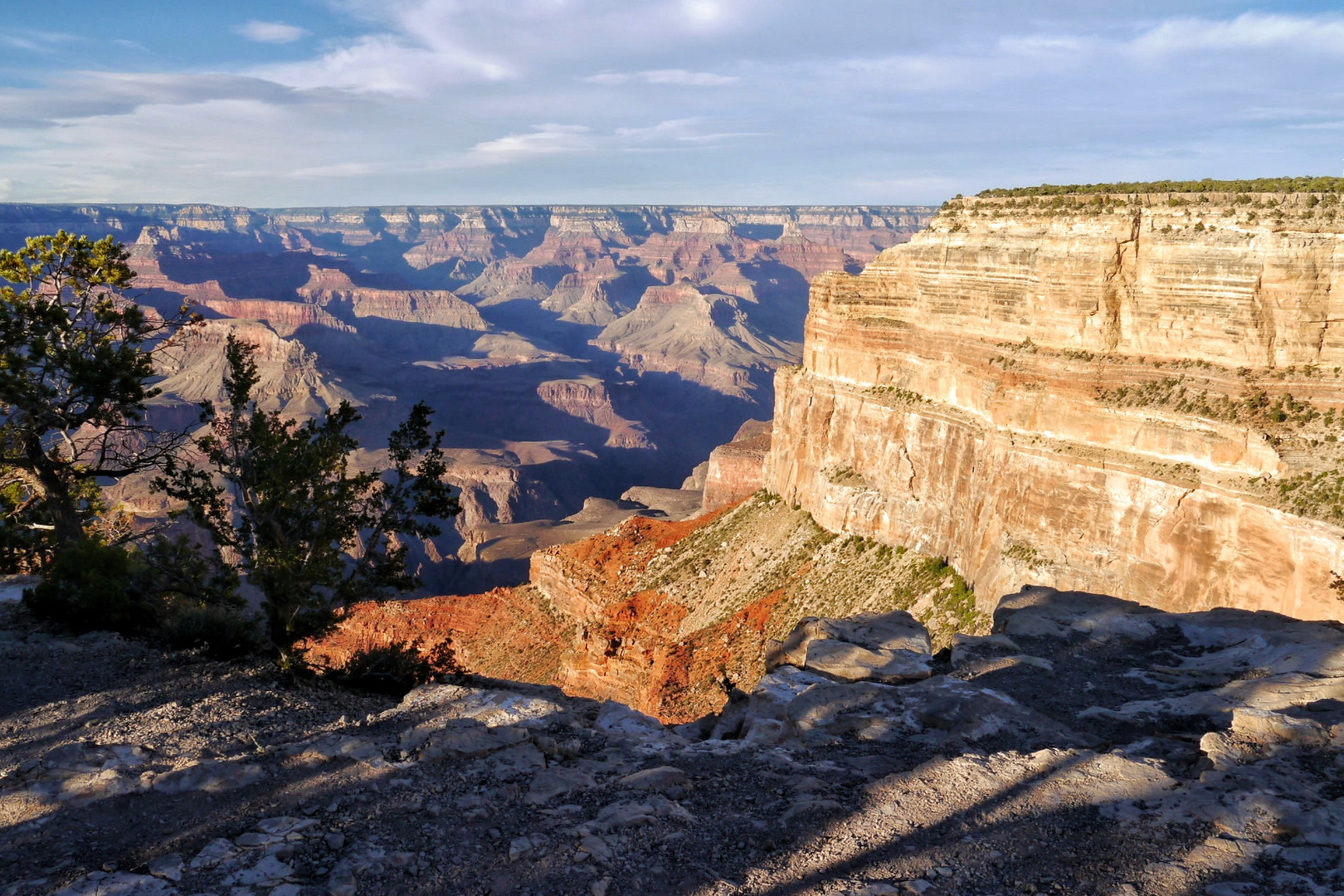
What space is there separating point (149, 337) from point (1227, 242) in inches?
1038

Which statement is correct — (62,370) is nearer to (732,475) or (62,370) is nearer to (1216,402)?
(1216,402)

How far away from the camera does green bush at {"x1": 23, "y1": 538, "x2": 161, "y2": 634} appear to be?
47.6ft

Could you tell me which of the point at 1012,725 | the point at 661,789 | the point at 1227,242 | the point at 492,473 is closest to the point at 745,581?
the point at 1227,242

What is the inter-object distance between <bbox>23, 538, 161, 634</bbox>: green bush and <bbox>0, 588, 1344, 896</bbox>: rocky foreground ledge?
29.7 inches

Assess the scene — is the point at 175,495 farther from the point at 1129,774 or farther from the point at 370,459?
the point at 370,459

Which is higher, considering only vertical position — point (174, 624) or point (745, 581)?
point (174, 624)

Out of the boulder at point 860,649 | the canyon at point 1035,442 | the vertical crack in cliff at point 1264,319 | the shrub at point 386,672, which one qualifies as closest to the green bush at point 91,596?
the shrub at point 386,672

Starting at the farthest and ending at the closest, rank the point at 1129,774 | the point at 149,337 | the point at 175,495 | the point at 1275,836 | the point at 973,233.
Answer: the point at 973,233 < the point at 149,337 < the point at 175,495 < the point at 1129,774 < the point at 1275,836

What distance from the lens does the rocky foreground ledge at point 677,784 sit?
702cm

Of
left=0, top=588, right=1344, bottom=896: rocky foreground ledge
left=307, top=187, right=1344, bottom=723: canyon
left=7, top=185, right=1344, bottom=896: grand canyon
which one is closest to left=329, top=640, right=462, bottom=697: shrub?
left=7, top=185, right=1344, bottom=896: grand canyon

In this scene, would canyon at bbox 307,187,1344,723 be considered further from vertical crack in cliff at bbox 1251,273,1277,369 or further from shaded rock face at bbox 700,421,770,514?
shaded rock face at bbox 700,421,770,514

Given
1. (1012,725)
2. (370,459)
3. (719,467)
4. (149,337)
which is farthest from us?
(370,459)

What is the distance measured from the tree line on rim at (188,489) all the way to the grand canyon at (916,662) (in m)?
0.98

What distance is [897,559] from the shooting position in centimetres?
2859
